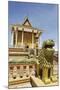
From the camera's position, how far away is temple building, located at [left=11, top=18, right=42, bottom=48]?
1278 mm

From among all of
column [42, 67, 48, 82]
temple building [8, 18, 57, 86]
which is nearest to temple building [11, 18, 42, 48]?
temple building [8, 18, 57, 86]

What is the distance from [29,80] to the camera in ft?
4.18

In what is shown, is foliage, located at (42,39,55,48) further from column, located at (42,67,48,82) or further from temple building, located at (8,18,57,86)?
column, located at (42,67,48,82)

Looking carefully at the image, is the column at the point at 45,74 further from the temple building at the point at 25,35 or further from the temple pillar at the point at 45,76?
the temple building at the point at 25,35

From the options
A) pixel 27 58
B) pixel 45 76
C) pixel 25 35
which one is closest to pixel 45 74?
pixel 45 76

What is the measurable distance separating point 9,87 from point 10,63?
17cm

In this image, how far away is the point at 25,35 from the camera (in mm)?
1302

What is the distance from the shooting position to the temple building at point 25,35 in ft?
4.19

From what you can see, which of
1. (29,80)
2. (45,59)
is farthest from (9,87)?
(45,59)

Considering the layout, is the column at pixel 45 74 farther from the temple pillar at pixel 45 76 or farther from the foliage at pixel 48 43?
the foliage at pixel 48 43

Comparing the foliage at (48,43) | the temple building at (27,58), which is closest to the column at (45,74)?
the temple building at (27,58)

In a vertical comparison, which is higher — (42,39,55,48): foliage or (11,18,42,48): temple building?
(11,18,42,48): temple building

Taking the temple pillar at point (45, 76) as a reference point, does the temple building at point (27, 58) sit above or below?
above

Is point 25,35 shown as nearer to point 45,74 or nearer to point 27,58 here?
point 27,58
